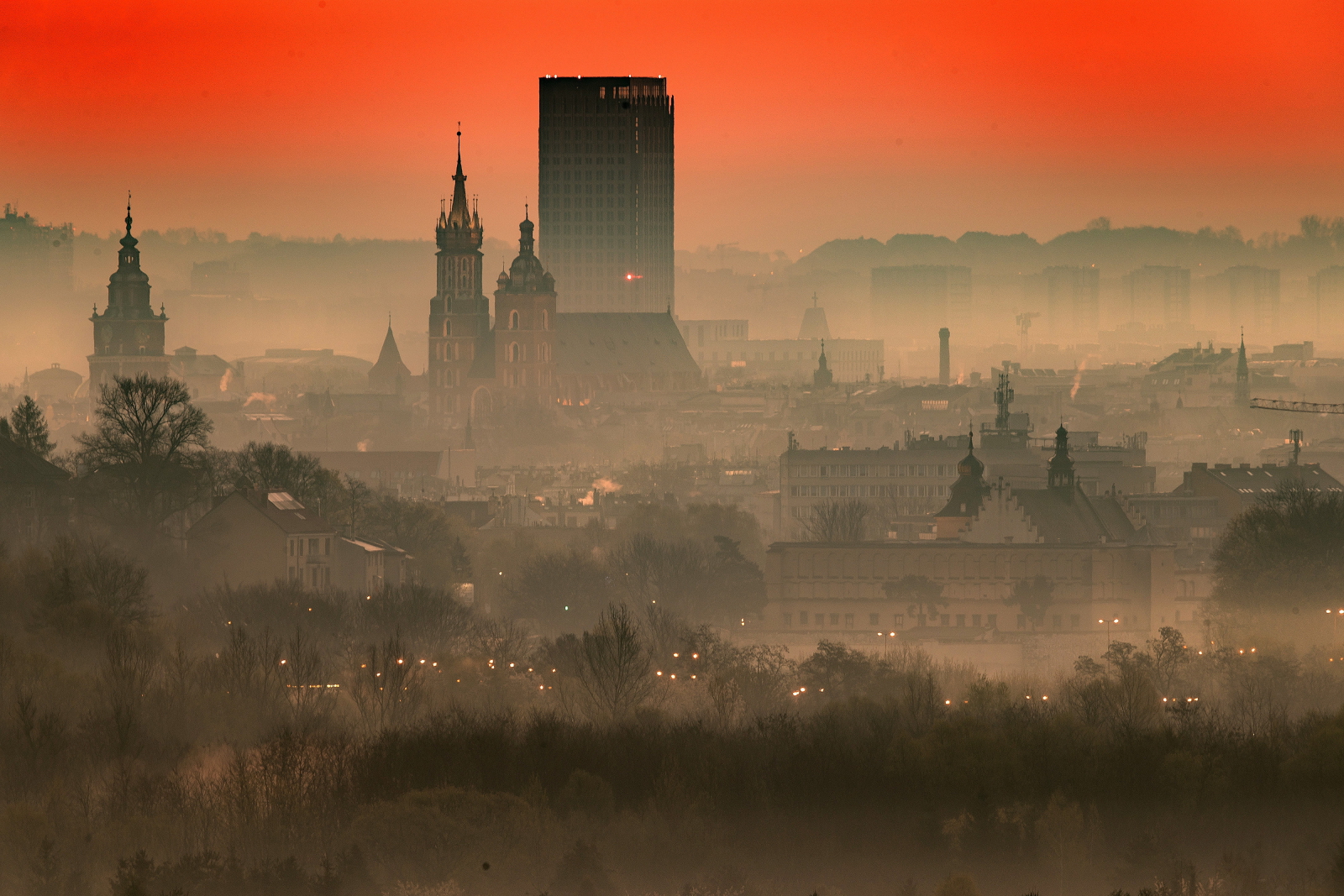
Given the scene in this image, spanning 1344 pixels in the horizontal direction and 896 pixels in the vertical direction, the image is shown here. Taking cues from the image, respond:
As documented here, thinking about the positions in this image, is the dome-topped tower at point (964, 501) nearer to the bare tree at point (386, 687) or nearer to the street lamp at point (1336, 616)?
the street lamp at point (1336, 616)

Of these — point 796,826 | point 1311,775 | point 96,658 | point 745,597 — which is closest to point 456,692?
point 96,658

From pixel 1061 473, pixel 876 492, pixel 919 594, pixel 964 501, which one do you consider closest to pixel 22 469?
pixel 919 594

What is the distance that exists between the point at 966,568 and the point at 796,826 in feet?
242

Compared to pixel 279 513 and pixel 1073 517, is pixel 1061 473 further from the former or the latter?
pixel 279 513

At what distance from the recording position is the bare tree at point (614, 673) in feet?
278

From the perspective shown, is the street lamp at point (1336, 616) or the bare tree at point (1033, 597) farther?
the bare tree at point (1033, 597)

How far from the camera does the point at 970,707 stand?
86250 millimetres

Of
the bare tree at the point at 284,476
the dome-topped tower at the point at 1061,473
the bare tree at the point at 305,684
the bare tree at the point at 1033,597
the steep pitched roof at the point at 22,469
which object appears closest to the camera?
the bare tree at the point at 305,684

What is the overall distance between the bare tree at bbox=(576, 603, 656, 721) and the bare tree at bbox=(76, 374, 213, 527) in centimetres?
2264

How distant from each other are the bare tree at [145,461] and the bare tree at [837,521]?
2144 inches

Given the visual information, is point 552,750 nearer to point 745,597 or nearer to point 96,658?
point 96,658

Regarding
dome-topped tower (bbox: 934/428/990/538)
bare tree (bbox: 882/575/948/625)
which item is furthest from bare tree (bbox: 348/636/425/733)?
dome-topped tower (bbox: 934/428/990/538)

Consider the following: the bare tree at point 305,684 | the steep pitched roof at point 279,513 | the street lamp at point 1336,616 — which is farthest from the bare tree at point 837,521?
the bare tree at point 305,684

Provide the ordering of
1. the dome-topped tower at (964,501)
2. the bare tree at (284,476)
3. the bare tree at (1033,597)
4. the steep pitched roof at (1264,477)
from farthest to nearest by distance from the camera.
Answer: the steep pitched roof at (1264,477), the dome-topped tower at (964,501), the bare tree at (1033,597), the bare tree at (284,476)
